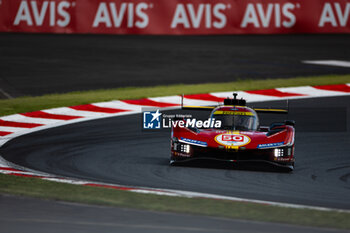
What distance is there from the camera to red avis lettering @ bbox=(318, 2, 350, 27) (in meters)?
33.5

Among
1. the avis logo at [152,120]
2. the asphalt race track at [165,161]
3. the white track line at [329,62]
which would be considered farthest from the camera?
the white track line at [329,62]

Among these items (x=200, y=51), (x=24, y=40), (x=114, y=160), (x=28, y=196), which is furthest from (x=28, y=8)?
(x=28, y=196)

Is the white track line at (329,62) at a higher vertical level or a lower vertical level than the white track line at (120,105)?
higher

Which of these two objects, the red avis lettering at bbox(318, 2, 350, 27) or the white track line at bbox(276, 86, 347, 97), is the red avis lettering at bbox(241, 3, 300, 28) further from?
the white track line at bbox(276, 86, 347, 97)

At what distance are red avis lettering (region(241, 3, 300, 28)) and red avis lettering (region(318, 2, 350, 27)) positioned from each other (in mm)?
1297

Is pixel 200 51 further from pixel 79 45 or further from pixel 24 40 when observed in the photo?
pixel 24 40

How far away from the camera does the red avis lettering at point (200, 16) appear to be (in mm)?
32688

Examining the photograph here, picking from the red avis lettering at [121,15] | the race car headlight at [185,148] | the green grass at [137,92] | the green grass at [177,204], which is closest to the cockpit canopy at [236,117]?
the race car headlight at [185,148]

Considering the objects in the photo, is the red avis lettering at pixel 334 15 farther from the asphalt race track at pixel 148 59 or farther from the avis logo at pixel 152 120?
the avis logo at pixel 152 120

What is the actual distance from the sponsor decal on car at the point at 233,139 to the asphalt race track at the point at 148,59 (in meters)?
9.74

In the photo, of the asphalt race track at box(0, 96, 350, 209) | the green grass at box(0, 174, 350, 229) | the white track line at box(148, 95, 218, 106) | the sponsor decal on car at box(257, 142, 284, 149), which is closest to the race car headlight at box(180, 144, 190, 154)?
the asphalt race track at box(0, 96, 350, 209)

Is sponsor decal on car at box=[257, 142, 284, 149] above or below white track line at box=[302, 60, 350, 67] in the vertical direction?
below

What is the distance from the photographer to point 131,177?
37.4ft

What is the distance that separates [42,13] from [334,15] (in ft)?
42.7
